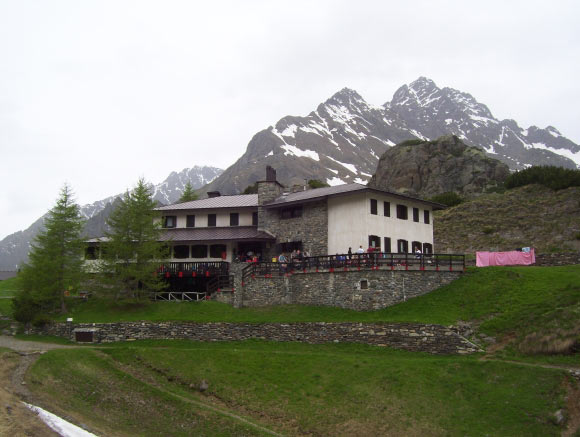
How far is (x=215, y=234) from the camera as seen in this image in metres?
46.3

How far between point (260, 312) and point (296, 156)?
15263cm

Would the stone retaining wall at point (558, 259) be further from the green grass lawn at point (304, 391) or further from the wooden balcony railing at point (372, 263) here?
the green grass lawn at point (304, 391)

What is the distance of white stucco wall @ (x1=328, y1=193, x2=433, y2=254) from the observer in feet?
130

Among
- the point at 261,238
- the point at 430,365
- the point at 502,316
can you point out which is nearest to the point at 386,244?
the point at 261,238

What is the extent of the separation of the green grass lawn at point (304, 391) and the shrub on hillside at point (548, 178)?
4753 cm

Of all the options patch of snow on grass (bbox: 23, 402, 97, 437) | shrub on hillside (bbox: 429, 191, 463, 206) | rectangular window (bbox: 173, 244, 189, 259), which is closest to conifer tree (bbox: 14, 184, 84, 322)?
rectangular window (bbox: 173, 244, 189, 259)

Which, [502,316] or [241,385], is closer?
[241,385]

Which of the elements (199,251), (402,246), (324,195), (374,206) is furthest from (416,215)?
(199,251)

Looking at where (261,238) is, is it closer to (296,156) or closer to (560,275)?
(560,275)

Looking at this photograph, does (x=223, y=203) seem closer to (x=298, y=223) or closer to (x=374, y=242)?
(x=298, y=223)

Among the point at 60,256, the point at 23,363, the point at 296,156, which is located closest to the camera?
the point at 23,363

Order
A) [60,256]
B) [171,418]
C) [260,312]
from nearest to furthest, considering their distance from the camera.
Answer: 1. [171,418]
2. [260,312]
3. [60,256]

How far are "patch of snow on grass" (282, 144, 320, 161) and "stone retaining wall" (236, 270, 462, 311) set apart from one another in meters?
152

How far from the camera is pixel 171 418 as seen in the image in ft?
73.4
